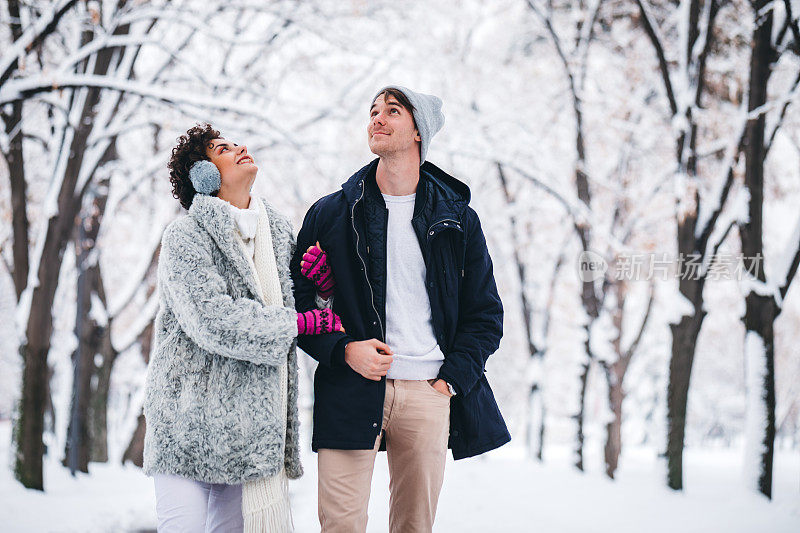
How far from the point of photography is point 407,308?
2914 mm

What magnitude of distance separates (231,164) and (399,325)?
972mm

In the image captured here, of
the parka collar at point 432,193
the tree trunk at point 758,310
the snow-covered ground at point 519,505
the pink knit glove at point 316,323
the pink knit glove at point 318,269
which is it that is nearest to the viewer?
the pink knit glove at point 316,323

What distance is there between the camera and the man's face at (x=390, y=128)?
2.92 m

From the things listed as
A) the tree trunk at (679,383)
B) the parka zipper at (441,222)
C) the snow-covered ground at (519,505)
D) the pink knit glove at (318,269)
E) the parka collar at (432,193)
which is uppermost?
the parka collar at (432,193)

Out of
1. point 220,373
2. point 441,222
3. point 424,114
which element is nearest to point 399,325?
point 441,222

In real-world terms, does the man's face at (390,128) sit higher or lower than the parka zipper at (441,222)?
higher

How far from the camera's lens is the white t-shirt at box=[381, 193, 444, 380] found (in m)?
2.87

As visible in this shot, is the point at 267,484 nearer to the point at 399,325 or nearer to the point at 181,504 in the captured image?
the point at 181,504

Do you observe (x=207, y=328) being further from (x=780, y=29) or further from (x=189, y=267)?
(x=780, y=29)

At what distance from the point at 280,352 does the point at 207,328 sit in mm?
284

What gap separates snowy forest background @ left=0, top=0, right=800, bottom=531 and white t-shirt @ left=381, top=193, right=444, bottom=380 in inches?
117

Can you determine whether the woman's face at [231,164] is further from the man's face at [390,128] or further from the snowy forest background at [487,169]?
the snowy forest background at [487,169]

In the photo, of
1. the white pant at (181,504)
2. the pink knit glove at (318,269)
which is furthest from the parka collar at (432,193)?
the white pant at (181,504)

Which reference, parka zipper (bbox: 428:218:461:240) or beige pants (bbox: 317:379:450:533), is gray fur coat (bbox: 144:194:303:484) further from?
parka zipper (bbox: 428:218:461:240)
